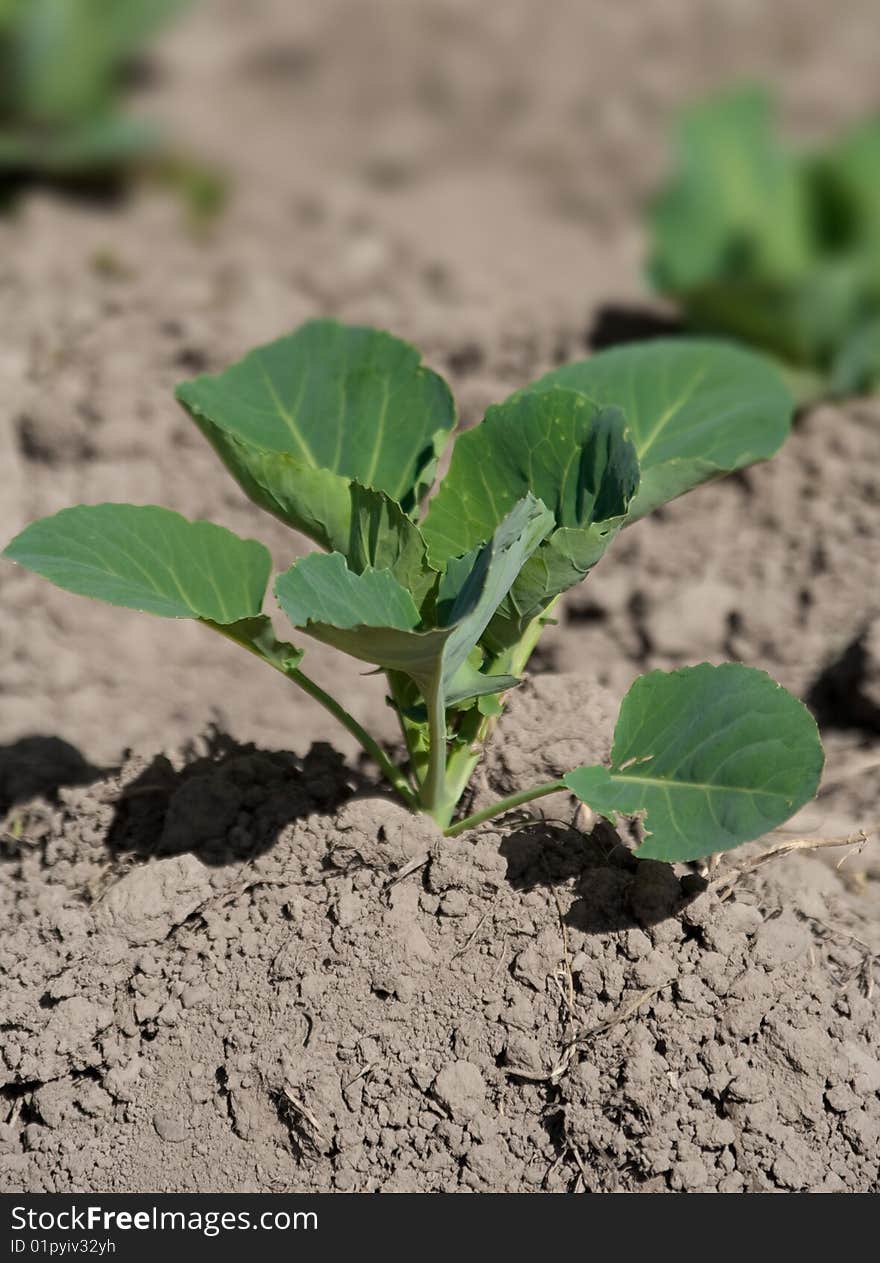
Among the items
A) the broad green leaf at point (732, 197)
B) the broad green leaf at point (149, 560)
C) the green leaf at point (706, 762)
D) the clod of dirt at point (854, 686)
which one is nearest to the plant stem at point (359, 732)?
the broad green leaf at point (149, 560)

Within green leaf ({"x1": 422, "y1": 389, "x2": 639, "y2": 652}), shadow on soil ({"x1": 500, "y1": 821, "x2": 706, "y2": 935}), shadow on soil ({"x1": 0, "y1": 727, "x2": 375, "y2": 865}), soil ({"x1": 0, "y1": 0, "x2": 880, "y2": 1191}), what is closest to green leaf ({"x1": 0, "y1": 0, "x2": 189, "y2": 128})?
soil ({"x1": 0, "y1": 0, "x2": 880, "y2": 1191})

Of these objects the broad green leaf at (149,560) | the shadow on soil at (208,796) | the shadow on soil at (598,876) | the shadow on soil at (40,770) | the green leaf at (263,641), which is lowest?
the shadow on soil at (40,770)

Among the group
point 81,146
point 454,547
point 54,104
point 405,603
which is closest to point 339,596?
point 405,603

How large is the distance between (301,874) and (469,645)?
0.40m

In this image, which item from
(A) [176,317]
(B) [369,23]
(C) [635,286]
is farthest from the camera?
(B) [369,23]

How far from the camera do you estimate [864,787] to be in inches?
77.5

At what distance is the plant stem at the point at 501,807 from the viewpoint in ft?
5.05

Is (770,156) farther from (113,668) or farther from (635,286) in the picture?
(113,668)

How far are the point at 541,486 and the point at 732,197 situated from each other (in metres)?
1.69

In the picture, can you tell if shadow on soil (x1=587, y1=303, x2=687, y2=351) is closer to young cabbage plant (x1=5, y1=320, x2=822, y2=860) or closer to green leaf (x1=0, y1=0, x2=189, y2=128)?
young cabbage plant (x1=5, y1=320, x2=822, y2=860)

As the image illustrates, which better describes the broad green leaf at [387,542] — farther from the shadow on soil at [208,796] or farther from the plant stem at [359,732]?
the shadow on soil at [208,796]

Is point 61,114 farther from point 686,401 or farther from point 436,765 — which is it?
point 436,765

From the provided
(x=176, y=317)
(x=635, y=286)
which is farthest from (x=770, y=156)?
(x=176, y=317)

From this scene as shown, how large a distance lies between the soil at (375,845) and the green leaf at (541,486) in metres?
0.28
